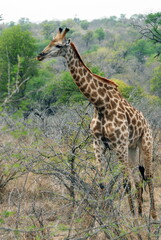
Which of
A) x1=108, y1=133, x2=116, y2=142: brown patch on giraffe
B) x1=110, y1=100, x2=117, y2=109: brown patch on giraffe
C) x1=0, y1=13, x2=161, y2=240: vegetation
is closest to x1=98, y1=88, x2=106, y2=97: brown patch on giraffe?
x1=110, y1=100, x2=117, y2=109: brown patch on giraffe

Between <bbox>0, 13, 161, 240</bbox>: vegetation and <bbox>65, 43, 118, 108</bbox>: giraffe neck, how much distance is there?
0.62 ft

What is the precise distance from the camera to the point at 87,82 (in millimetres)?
4527

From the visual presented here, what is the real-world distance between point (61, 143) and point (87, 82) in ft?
5.23

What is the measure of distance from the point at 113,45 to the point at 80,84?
131 feet

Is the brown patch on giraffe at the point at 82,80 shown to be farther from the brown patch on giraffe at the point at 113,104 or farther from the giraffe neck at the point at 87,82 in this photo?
the brown patch on giraffe at the point at 113,104

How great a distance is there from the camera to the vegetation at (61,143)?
322 centimetres

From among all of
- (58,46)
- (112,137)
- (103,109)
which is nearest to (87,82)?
(103,109)

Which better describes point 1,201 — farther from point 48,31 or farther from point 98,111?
point 48,31

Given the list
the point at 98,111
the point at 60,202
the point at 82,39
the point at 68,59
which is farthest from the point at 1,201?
the point at 82,39

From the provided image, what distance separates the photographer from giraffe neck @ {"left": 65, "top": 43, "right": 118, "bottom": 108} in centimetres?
443

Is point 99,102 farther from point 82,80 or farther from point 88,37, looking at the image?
point 88,37

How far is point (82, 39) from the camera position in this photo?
161ft

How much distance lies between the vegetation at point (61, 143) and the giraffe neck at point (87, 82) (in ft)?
0.62

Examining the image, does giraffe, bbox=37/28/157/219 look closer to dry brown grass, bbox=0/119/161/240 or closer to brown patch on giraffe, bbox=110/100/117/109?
brown patch on giraffe, bbox=110/100/117/109
